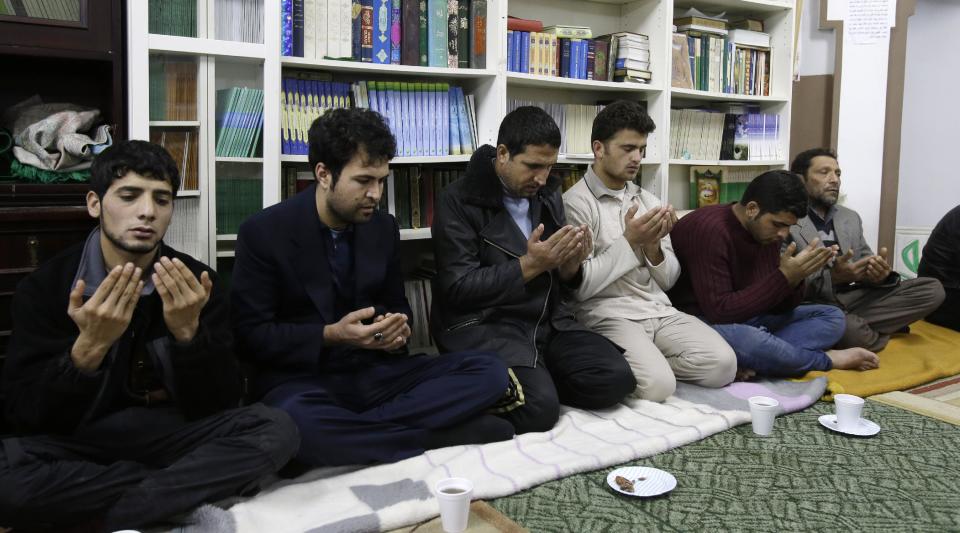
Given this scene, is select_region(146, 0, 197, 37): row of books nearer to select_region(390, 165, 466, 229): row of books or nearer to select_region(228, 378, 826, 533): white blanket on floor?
select_region(390, 165, 466, 229): row of books

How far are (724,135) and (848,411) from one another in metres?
2.20

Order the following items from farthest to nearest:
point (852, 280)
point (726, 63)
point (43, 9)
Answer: point (726, 63) → point (852, 280) → point (43, 9)

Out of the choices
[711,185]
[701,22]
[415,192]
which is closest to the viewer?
[415,192]

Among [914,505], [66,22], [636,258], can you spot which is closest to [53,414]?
[66,22]

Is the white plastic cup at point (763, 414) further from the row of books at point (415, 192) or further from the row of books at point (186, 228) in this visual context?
the row of books at point (186, 228)

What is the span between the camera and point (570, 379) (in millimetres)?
2617

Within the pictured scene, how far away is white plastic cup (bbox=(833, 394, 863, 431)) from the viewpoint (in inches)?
93.0

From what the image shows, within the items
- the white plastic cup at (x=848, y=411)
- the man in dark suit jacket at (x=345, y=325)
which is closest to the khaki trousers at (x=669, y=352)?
the white plastic cup at (x=848, y=411)

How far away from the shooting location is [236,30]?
8.66 ft

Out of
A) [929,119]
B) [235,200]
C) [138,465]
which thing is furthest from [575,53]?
[138,465]

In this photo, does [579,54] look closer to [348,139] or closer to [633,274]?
[633,274]

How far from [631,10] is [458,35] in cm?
118

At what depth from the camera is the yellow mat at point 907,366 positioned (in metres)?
2.87

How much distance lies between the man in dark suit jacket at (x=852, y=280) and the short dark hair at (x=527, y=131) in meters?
1.43
